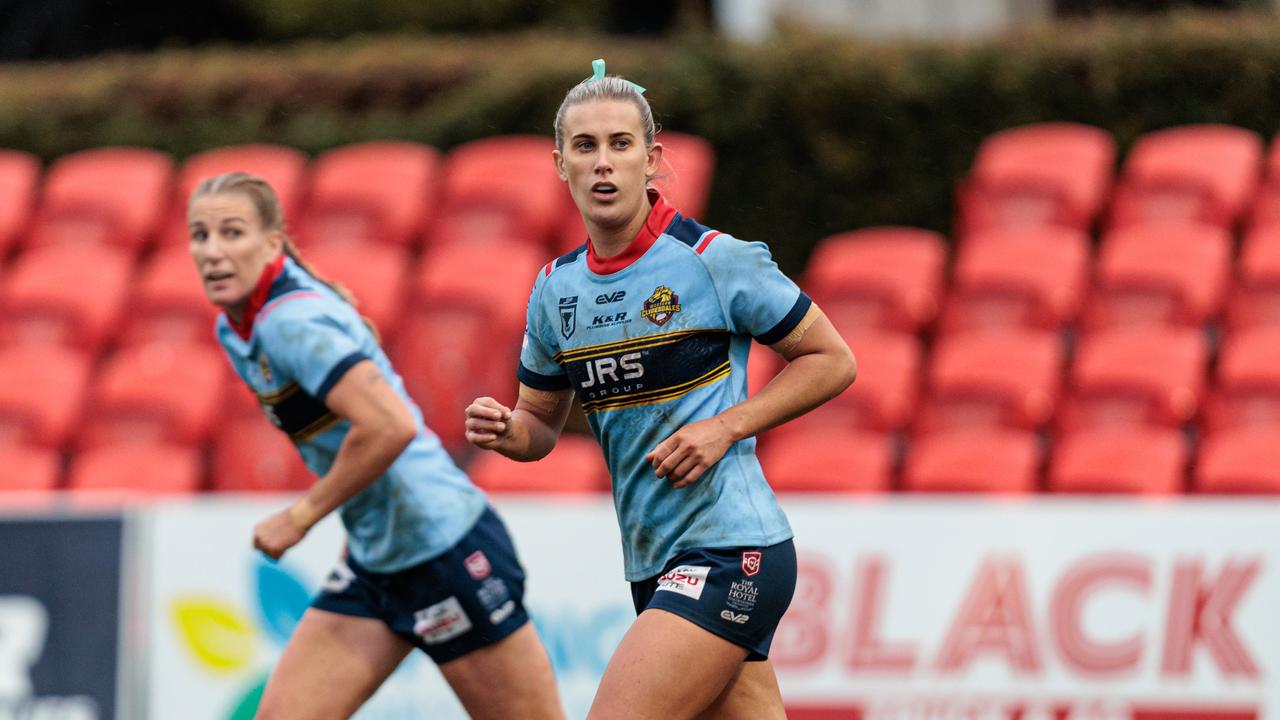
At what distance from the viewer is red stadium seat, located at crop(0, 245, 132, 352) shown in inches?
417

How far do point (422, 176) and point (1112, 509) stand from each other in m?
5.34

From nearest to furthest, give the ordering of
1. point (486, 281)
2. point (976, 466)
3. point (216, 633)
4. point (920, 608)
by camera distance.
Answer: point (920, 608)
point (216, 633)
point (976, 466)
point (486, 281)

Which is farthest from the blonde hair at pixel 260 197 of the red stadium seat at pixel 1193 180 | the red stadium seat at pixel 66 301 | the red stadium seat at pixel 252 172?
the red stadium seat at pixel 1193 180

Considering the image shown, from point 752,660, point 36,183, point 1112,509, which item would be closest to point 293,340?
point 752,660

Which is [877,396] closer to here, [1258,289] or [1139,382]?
[1139,382]

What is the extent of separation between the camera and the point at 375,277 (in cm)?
1022

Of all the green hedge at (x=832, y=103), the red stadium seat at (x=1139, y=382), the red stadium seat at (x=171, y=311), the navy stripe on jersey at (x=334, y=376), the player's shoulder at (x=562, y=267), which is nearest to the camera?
the player's shoulder at (x=562, y=267)

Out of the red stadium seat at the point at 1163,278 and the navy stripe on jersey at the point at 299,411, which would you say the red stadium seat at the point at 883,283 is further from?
the navy stripe on jersey at the point at 299,411

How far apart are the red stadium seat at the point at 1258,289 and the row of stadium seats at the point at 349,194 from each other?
311 centimetres

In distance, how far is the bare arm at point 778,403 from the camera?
408 cm

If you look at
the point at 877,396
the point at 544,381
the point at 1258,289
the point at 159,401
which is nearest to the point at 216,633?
the point at 159,401

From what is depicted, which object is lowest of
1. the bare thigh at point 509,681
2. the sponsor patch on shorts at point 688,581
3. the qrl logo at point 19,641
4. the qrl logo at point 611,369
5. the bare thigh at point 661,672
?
the qrl logo at point 19,641

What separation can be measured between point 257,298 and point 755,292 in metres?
1.65

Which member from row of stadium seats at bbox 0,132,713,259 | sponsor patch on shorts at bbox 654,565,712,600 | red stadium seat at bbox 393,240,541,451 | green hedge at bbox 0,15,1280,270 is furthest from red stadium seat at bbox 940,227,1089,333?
sponsor patch on shorts at bbox 654,565,712,600
